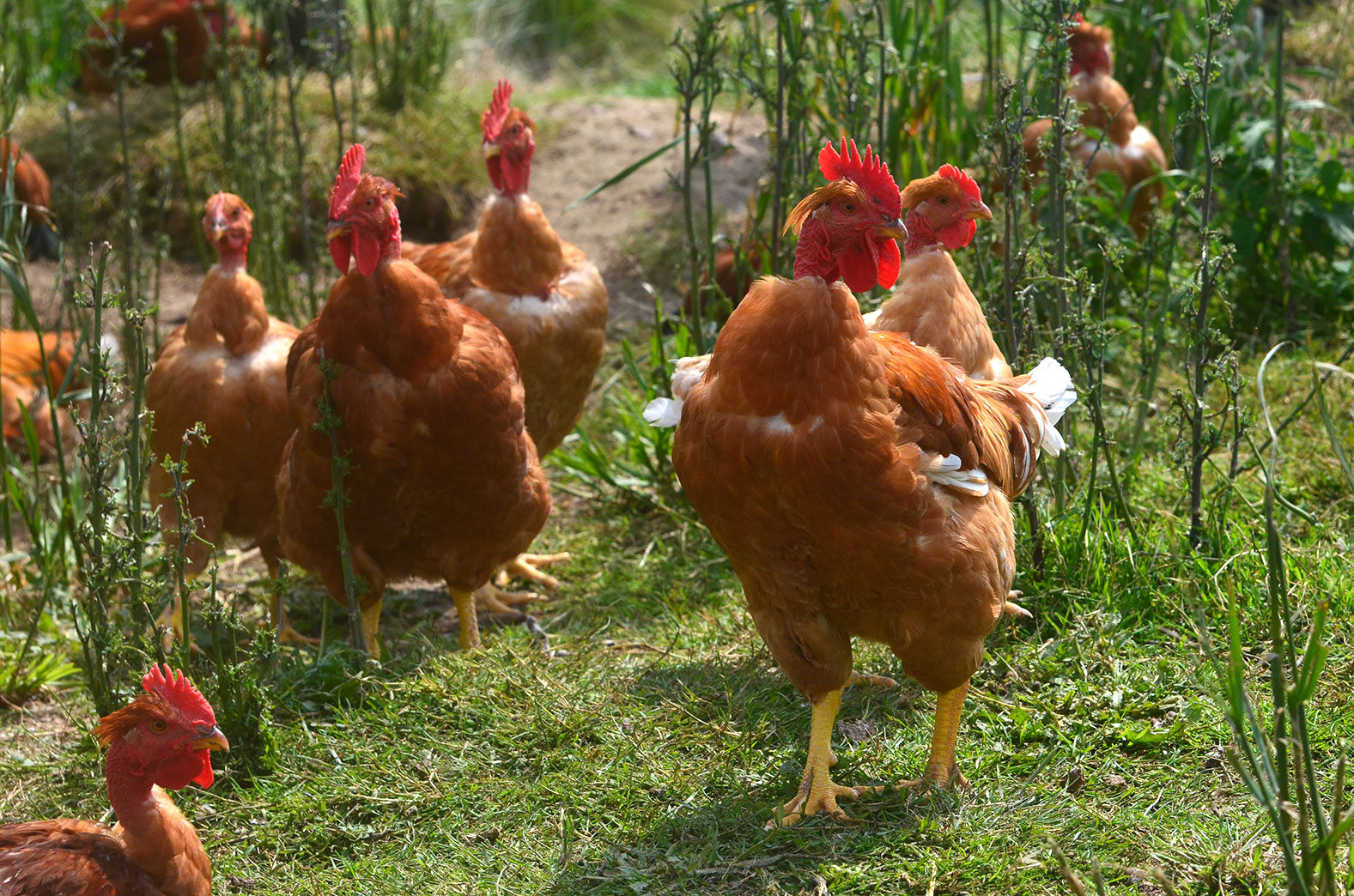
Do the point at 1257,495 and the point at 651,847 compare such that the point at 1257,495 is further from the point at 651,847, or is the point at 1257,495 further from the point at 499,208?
the point at 499,208

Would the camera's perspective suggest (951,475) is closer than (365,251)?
Yes

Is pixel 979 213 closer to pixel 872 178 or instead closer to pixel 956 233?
pixel 956 233

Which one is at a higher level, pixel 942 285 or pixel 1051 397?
pixel 942 285

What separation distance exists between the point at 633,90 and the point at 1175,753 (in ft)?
23.2

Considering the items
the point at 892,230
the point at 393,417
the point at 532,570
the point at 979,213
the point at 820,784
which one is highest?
the point at 892,230

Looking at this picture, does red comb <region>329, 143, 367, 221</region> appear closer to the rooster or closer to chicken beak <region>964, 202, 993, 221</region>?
the rooster

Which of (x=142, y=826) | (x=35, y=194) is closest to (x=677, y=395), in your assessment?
(x=142, y=826)

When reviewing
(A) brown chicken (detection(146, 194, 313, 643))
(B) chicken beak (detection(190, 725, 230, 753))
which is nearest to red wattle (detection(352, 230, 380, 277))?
(A) brown chicken (detection(146, 194, 313, 643))

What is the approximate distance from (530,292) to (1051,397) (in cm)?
209

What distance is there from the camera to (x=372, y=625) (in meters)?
4.12

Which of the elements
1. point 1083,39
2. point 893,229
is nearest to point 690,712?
point 893,229

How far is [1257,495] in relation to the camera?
402 centimetres

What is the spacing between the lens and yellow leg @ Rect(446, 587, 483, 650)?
408 cm

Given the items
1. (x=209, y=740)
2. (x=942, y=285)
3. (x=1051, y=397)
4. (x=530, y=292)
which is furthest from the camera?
(x=530, y=292)
